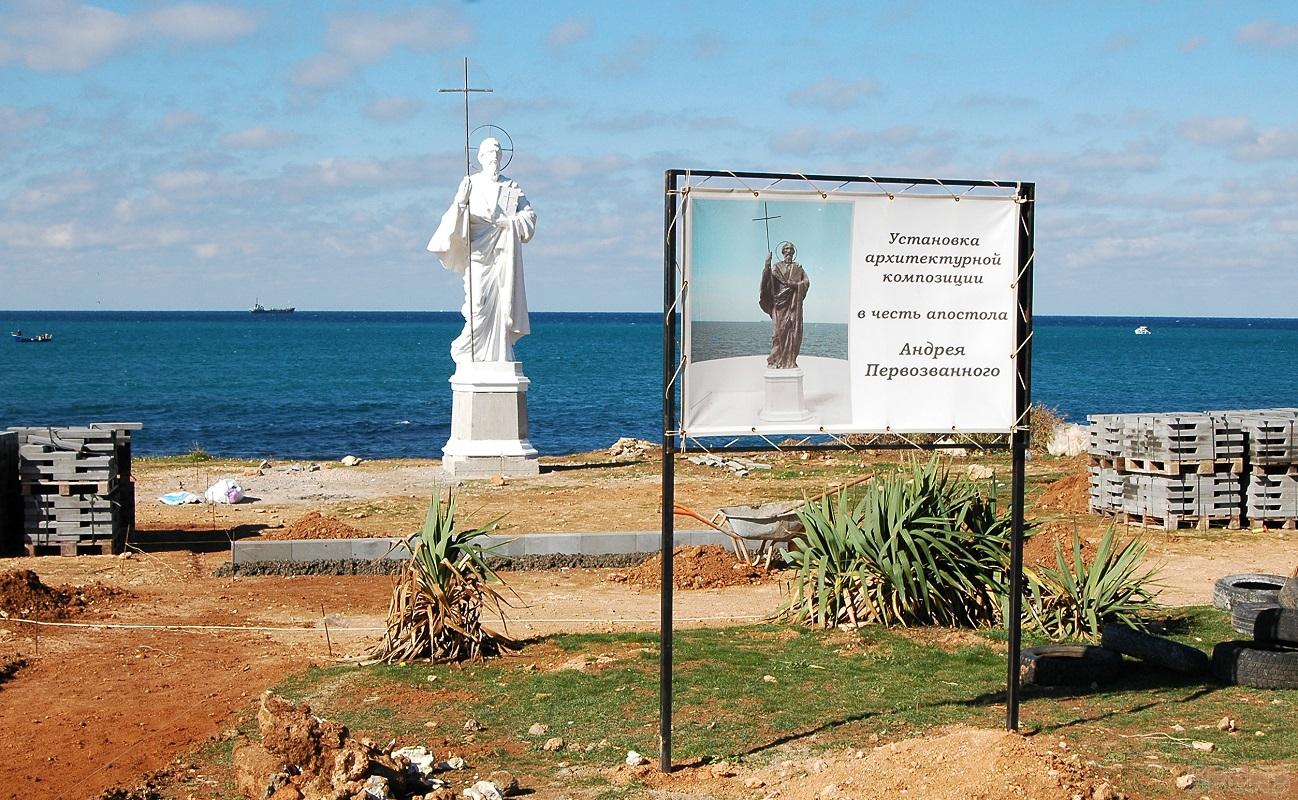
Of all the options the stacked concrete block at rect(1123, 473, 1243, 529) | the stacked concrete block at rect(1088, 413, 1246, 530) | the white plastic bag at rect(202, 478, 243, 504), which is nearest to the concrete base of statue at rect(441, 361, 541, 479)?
the white plastic bag at rect(202, 478, 243, 504)

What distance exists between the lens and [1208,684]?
28.7ft

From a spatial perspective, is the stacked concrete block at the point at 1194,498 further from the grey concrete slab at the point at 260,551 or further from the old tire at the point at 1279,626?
the grey concrete slab at the point at 260,551

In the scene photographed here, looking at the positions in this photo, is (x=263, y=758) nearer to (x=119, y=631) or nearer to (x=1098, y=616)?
(x=119, y=631)

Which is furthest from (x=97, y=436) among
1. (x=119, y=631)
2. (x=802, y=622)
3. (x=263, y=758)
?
(x=263, y=758)

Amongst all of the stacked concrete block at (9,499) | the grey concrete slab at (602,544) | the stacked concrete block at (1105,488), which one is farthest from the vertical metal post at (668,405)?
the stacked concrete block at (1105,488)

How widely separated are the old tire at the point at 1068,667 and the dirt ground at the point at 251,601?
344cm

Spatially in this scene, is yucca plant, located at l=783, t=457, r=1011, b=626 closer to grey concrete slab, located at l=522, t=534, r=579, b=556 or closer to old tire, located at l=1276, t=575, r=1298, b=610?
old tire, located at l=1276, t=575, r=1298, b=610

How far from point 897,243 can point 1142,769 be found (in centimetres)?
300

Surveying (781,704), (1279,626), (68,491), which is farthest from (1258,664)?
(68,491)

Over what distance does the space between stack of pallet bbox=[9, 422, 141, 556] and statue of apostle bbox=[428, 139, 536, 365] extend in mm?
8511

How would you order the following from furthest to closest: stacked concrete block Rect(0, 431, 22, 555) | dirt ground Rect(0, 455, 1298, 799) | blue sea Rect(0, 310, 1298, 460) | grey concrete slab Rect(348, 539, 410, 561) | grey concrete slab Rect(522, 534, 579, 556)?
blue sea Rect(0, 310, 1298, 460)
stacked concrete block Rect(0, 431, 22, 555)
grey concrete slab Rect(522, 534, 579, 556)
grey concrete slab Rect(348, 539, 410, 561)
dirt ground Rect(0, 455, 1298, 799)

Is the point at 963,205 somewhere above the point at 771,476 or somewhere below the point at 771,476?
above

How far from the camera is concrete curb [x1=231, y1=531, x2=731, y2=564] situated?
14.5 m

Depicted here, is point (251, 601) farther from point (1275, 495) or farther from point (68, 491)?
point (1275, 495)
